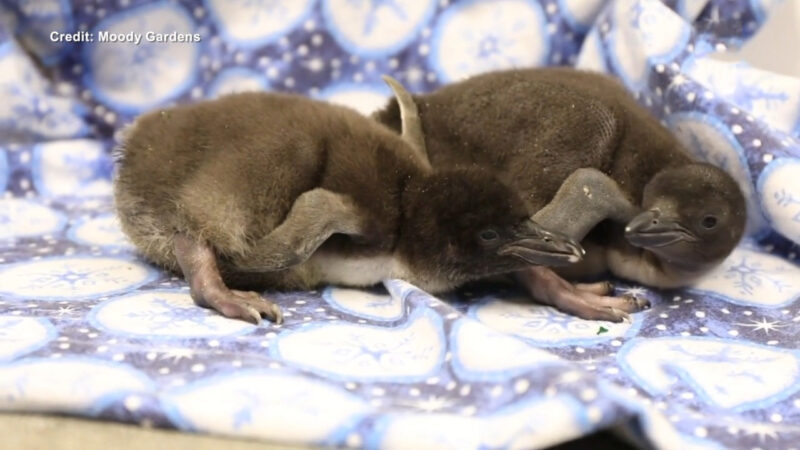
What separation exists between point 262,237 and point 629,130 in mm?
723

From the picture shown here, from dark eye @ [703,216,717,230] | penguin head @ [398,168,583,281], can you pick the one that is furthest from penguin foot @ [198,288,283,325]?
dark eye @ [703,216,717,230]

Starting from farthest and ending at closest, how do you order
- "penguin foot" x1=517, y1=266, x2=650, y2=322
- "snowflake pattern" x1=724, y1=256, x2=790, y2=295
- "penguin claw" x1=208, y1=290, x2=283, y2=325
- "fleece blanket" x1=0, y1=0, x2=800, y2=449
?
"snowflake pattern" x1=724, y1=256, x2=790, y2=295
"penguin foot" x1=517, y1=266, x2=650, y2=322
"penguin claw" x1=208, y1=290, x2=283, y2=325
"fleece blanket" x1=0, y1=0, x2=800, y2=449

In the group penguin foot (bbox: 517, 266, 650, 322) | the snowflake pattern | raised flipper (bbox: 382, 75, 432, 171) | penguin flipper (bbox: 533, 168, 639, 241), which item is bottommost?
the snowflake pattern

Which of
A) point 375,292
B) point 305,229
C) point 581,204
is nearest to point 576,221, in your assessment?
point 581,204

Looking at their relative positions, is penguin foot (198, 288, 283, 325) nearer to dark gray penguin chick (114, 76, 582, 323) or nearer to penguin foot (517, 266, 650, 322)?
dark gray penguin chick (114, 76, 582, 323)

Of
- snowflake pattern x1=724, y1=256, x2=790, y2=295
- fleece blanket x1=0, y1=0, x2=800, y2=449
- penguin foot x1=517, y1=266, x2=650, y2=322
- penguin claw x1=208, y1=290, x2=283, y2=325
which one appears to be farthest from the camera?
snowflake pattern x1=724, y1=256, x2=790, y2=295

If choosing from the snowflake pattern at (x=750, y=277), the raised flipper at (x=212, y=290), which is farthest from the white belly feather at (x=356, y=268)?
the snowflake pattern at (x=750, y=277)

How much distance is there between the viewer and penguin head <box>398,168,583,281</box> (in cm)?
138

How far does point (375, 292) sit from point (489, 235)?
253 millimetres

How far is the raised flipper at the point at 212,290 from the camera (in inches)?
51.9

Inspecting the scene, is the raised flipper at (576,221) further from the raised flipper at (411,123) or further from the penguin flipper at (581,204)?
the raised flipper at (411,123)

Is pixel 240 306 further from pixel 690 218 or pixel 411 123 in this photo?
pixel 690 218

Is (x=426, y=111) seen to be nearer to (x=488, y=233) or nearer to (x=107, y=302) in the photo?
(x=488, y=233)

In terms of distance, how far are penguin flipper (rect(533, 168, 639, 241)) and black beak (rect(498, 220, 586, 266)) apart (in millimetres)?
90
